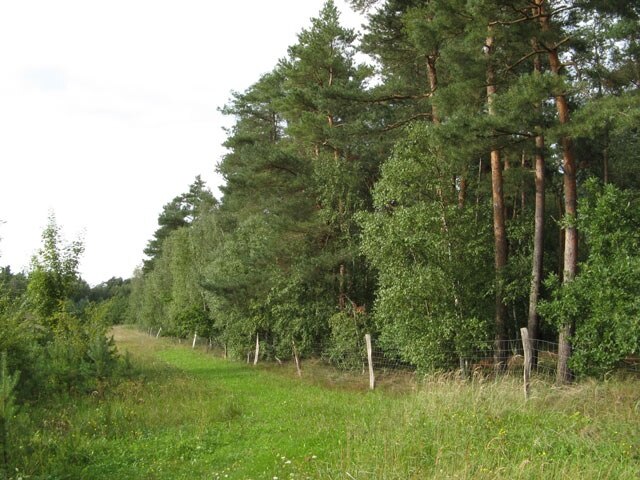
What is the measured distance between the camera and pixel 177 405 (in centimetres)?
1112

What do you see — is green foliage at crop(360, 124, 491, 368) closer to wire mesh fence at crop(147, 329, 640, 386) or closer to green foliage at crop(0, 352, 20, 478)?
wire mesh fence at crop(147, 329, 640, 386)

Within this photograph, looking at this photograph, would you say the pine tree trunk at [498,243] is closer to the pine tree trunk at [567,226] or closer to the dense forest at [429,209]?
the dense forest at [429,209]

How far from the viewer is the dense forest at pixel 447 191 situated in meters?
10.5

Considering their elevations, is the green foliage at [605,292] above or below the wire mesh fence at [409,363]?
above

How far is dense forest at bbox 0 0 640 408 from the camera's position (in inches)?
410

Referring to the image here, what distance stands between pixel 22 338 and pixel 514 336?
585 inches

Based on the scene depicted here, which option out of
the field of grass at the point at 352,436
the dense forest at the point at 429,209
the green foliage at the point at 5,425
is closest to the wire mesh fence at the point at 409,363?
the dense forest at the point at 429,209

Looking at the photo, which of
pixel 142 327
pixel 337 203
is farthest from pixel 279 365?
pixel 142 327

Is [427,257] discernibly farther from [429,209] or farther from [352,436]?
[352,436]

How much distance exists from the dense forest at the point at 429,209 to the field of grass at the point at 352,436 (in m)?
1.53

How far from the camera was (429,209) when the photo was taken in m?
13.0

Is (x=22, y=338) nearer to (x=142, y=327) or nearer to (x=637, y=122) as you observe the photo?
(x=637, y=122)

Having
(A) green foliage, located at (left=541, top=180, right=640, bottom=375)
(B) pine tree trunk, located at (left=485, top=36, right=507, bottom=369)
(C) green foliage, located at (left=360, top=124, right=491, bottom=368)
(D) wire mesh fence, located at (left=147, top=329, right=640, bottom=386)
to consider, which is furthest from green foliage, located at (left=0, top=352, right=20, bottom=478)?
(B) pine tree trunk, located at (left=485, top=36, right=507, bottom=369)

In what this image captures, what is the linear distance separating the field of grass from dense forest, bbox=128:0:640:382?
2.65 meters
